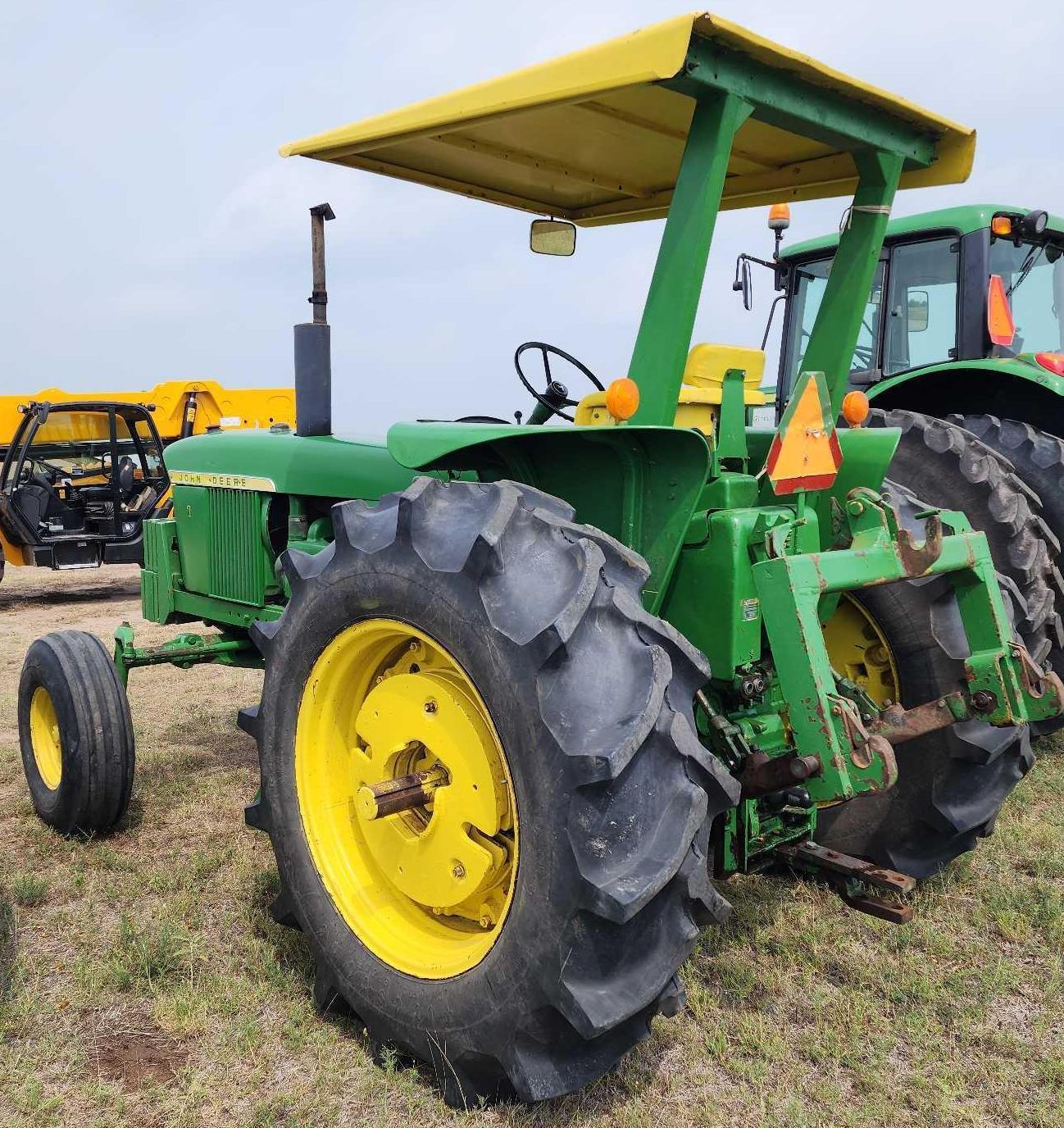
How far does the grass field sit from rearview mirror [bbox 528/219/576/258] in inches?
84.1

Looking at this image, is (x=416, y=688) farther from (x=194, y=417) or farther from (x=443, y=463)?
(x=194, y=417)

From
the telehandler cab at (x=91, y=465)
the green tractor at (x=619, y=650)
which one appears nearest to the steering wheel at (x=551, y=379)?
the green tractor at (x=619, y=650)

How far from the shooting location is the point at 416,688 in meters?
2.38

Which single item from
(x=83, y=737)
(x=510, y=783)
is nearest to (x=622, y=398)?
(x=510, y=783)

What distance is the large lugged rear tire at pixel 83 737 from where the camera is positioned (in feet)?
11.6

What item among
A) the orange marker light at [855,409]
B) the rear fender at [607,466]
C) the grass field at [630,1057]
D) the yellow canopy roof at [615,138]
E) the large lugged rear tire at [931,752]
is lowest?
the grass field at [630,1057]

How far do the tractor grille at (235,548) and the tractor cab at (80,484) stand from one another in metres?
6.22

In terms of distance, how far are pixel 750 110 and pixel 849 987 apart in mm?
2126

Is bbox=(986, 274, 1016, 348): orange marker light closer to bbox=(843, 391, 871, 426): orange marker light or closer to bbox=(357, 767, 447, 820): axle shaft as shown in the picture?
bbox=(843, 391, 871, 426): orange marker light

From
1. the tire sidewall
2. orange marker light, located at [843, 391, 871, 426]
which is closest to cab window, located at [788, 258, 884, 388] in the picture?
orange marker light, located at [843, 391, 871, 426]

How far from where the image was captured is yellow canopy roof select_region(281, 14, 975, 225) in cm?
214

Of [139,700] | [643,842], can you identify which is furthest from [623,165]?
[139,700]

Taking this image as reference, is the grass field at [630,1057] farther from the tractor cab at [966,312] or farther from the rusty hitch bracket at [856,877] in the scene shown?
the tractor cab at [966,312]

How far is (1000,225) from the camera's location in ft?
17.6
